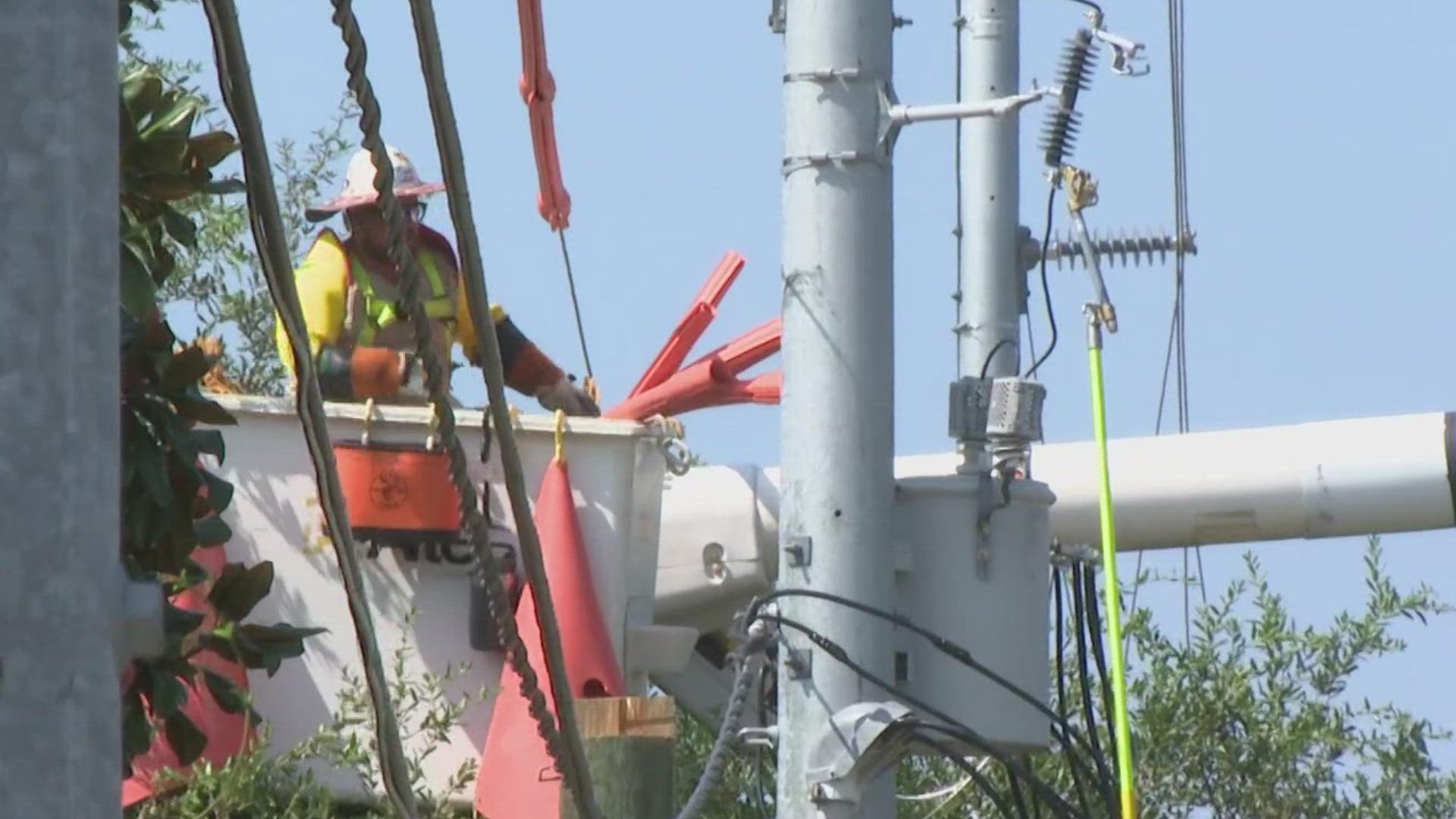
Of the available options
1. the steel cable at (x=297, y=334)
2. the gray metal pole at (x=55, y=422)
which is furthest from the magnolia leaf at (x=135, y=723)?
the gray metal pole at (x=55, y=422)

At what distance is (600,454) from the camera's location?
34.1 ft

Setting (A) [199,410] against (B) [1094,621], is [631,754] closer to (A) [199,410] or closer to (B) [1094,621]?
(B) [1094,621]

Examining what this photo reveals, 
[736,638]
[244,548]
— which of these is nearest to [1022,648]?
[736,638]

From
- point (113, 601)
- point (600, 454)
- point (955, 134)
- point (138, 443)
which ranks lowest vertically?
point (113, 601)

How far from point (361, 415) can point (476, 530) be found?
560 cm

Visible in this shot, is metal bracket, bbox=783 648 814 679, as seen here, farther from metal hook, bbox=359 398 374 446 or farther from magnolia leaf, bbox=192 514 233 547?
metal hook, bbox=359 398 374 446

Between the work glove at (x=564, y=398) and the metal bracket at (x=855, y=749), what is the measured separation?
346 centimetres

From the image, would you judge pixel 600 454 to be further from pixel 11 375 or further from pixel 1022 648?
pixel 11 375

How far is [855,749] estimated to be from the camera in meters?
7.61

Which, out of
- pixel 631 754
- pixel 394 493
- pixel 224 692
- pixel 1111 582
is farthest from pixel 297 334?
pixel 394 493

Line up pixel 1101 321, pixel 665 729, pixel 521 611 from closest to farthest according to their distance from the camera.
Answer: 1. pixel 1101 321
2. pixel 665 729
3. pixel 521 611

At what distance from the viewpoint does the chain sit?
421 centimetres

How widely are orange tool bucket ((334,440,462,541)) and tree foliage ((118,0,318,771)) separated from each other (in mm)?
4396

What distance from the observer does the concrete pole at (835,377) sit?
7684 millimetres
